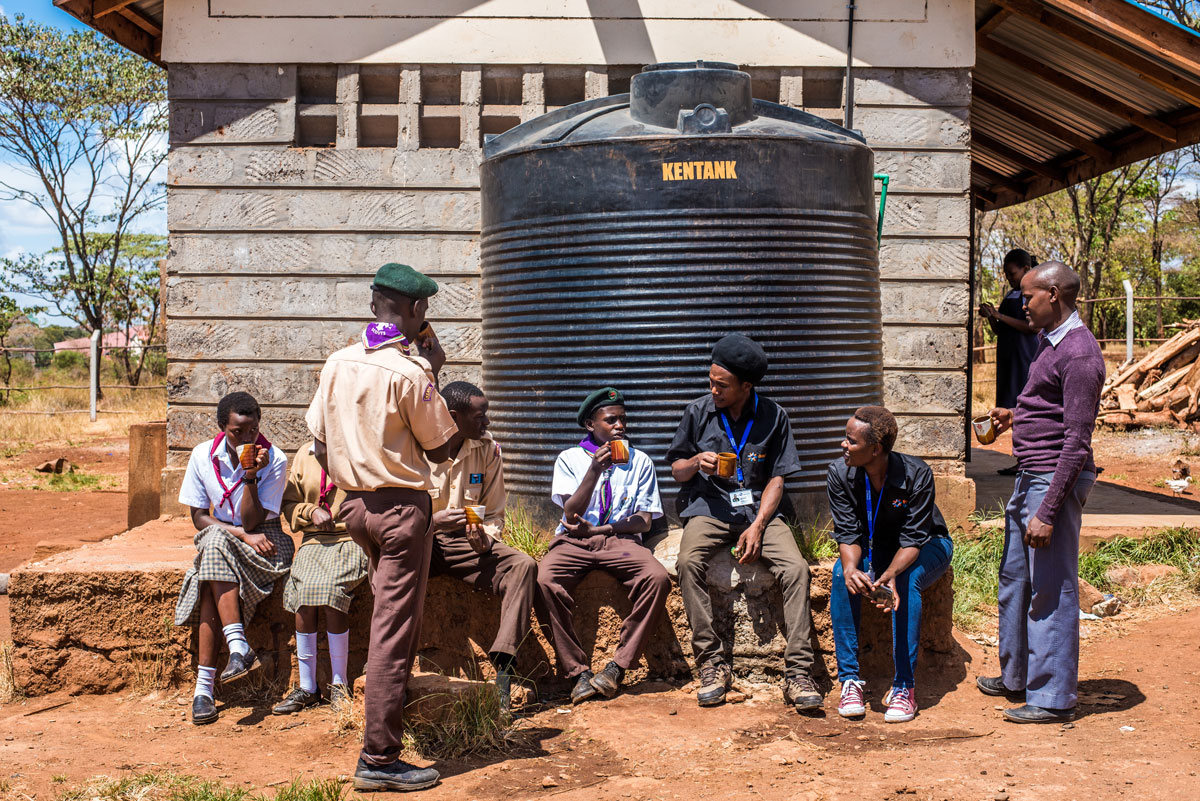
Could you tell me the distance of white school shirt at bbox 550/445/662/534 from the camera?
5.16m

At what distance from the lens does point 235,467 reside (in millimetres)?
5168


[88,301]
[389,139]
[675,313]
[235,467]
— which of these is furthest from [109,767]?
[88,301]

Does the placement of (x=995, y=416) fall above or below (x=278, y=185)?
below

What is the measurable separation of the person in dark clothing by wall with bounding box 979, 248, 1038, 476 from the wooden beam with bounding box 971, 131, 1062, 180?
3113 mm

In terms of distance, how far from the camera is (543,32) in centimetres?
762

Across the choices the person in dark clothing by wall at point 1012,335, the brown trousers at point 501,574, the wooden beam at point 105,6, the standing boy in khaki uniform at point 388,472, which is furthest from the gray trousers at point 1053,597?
the wooden beam at point 105,6

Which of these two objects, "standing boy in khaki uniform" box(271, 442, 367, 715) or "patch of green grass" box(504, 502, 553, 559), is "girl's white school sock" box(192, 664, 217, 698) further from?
"patch of green grass" box(504, 502, 553, 559)

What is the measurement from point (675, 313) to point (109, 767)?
3.12m

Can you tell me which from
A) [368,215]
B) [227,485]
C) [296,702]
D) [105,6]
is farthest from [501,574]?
[105,6]

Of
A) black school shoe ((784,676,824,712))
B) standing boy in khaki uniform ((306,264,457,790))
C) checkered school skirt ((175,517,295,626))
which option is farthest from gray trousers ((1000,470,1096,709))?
checkered school skirt ((175,517,295,626))

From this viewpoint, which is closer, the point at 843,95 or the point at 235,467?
the point at 235,467

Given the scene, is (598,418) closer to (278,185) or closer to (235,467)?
(235,467)

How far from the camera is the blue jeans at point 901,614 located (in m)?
4.72

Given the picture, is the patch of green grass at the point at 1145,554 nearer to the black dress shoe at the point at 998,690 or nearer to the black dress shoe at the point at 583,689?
the black dress shoe at the point at 998,690
